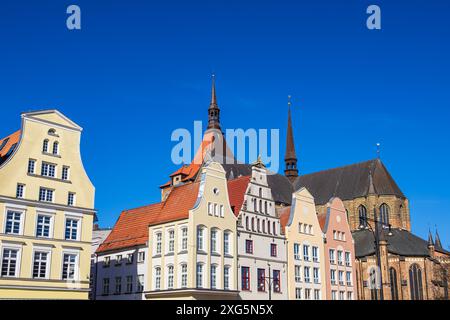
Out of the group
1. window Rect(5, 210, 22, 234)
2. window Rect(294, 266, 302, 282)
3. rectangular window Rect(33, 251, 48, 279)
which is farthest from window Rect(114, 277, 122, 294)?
window Rect(294, 266, 302, 282)

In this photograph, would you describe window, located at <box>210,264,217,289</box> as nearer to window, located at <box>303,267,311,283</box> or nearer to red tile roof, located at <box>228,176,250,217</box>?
red tile roof, located at <box>228,176,250,217</box>

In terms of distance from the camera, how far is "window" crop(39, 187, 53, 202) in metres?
40.5

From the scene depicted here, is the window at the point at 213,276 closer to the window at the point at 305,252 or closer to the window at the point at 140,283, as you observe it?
the window at the point at 140,283

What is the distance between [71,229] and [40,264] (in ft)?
12.1

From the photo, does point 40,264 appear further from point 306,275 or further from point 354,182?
point 354,182

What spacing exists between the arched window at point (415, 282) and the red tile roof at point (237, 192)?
3494cm

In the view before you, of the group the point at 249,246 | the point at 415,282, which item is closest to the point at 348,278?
the point at 415,282

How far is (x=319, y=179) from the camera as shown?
101 m

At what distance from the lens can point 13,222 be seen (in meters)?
38.5

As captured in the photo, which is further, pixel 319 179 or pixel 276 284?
pixel 319 179

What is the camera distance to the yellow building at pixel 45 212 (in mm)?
38125
